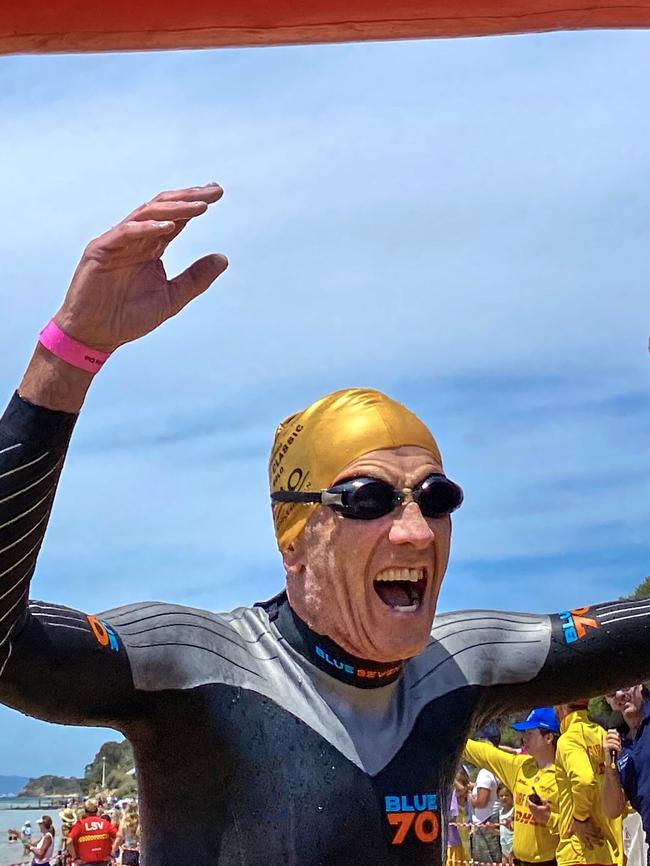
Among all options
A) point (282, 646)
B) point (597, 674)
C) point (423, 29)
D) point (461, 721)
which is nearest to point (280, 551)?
point (282, 646)

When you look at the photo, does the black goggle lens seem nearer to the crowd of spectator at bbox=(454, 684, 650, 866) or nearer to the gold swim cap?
the gold swim cap

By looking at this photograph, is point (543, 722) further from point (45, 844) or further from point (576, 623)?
point (45, 844)

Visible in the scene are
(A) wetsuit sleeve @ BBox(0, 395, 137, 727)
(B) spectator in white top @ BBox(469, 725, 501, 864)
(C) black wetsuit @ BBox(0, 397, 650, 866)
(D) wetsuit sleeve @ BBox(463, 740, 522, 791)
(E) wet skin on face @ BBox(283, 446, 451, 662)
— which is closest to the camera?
(A) wetsuit sleeve @ BBox(0, 395, 137, 727)

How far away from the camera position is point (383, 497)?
295 centimetres

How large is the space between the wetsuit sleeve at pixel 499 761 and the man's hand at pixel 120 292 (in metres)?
6.07

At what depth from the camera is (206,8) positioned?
2.56 meters

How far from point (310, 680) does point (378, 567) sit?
0.32m

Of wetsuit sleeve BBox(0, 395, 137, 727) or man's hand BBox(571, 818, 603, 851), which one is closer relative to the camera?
wetsuit sleeve BBox(0, 395, 137, 727)

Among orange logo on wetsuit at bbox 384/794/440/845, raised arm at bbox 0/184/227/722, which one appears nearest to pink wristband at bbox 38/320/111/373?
raised arm at bbox 0/184/227/722

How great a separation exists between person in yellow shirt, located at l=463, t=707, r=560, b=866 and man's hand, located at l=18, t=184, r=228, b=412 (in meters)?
5.40

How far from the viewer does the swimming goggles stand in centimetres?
295

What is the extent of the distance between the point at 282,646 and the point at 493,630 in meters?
0.55

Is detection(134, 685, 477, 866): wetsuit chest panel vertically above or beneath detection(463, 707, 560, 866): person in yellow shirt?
beneath

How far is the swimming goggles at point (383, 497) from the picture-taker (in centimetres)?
295
